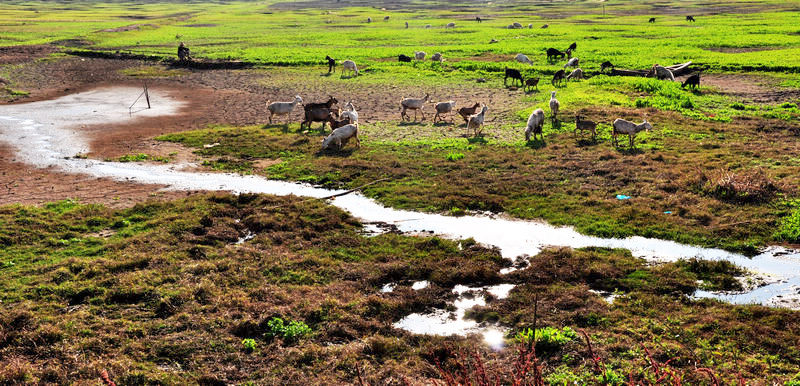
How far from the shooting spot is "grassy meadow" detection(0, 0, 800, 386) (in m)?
9.05

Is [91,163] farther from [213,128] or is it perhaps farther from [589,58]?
[589,58]

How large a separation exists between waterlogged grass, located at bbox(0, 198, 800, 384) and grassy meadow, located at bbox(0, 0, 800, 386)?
0.14 ft

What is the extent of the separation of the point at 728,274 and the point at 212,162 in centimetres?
1679

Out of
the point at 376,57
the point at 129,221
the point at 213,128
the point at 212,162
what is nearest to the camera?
the point at 129,221

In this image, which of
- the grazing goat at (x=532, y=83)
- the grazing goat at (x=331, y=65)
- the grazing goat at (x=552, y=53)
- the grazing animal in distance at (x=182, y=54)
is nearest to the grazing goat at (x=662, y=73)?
the grazing goat at (x=532, y=83)

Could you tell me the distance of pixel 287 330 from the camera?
993 cm

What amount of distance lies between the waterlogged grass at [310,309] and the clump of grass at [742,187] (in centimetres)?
412

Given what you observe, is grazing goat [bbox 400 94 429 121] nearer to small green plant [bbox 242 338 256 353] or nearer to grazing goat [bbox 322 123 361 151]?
grazing goat [bbox 322 123 361 151]

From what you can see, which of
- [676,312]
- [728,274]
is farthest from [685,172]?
[676,312]

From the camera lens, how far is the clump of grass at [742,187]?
585 inches

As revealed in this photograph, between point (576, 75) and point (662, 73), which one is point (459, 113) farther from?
point (662, 73)

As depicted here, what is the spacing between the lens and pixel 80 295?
11125mm

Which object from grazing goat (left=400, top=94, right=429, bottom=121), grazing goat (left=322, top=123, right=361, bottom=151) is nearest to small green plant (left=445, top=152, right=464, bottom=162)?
grazing goat (left=322, top=123, right=361, bottom=151)

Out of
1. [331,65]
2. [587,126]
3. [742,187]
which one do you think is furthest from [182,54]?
[742,187]
